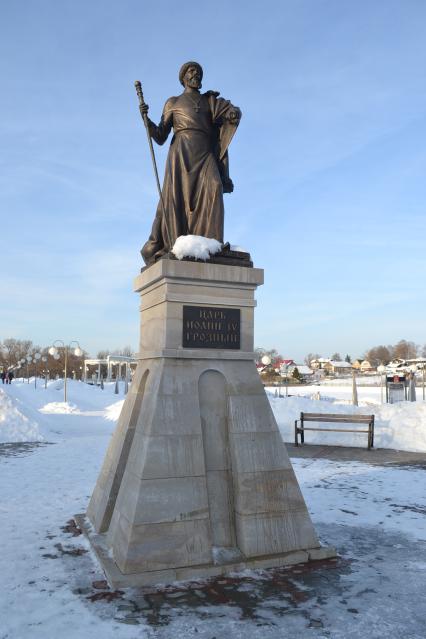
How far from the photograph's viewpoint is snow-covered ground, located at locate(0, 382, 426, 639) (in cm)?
378

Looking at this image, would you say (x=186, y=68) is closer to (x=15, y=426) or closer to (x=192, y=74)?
(x=192, y=74)

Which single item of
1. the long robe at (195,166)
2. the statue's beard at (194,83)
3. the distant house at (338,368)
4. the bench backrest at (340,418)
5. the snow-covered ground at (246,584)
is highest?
the statue's beard at (194,83)

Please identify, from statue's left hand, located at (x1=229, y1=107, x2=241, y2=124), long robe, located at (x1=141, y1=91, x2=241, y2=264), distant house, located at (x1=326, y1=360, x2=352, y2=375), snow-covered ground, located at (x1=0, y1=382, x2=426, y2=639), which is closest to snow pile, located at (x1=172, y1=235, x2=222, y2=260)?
long robe, located at (x1=141, y1=91, x2=241, y2=264)

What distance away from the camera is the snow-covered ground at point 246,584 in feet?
12.4

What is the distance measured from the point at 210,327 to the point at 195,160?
6.71ft

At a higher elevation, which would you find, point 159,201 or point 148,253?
point 159,201

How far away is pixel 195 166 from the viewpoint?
20.2 feet

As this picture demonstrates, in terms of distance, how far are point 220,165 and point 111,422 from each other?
53.3ft

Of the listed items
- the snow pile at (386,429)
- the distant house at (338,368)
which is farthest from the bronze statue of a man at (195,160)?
the distant house at (338,368)

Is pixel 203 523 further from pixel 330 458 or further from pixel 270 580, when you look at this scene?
pixel 330 458

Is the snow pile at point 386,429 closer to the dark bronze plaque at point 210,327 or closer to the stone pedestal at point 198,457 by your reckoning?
the stone pedestal at point 198,457

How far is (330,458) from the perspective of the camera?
462 inches

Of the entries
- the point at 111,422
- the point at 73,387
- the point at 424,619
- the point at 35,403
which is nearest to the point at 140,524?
the point at 424,619

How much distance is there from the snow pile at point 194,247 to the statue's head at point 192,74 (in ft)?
6.76
